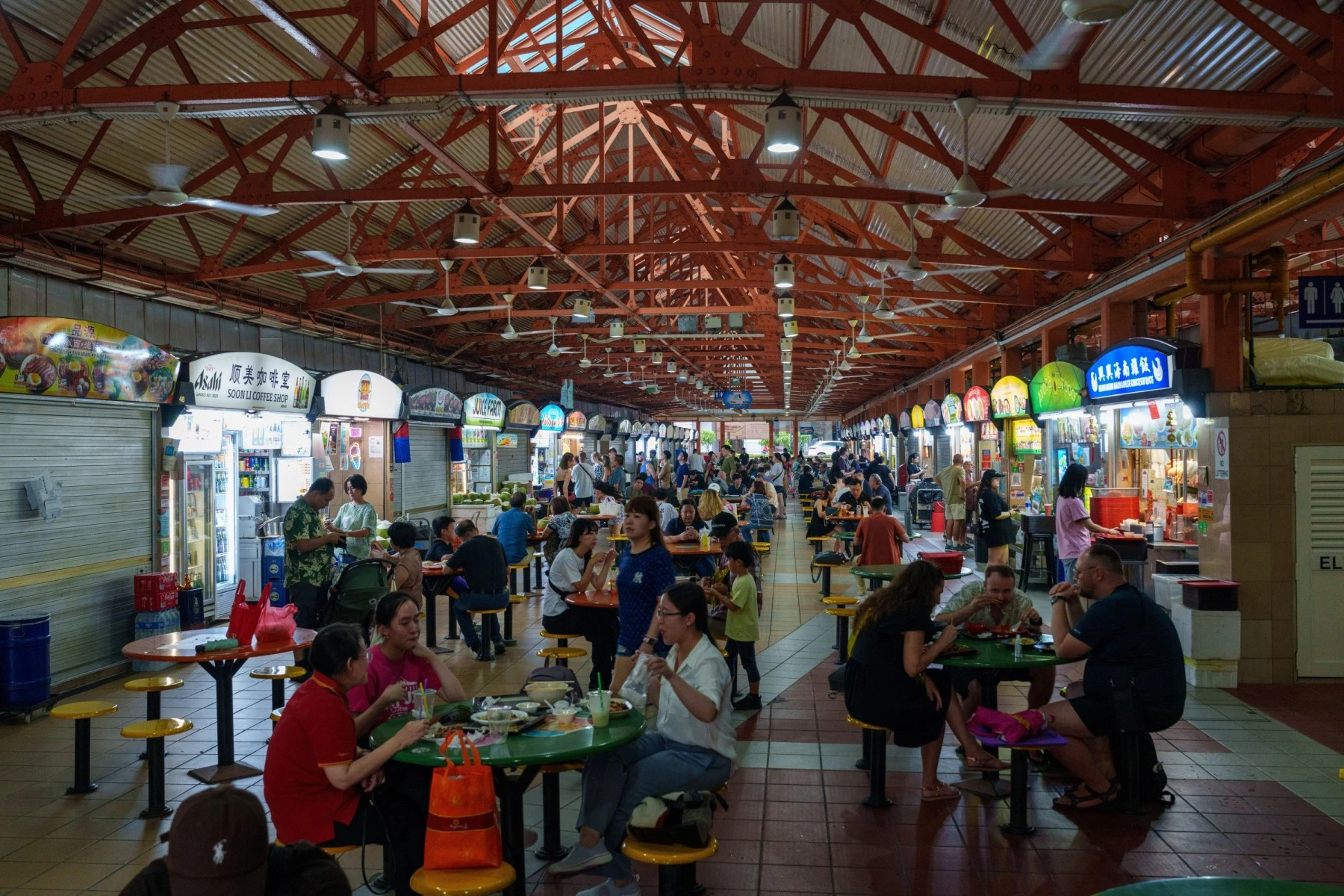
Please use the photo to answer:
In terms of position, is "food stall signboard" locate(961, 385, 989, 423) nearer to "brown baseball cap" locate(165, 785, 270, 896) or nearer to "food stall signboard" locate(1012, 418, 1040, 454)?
"food stall signboard" locate(1012, 418, 1040, 454)

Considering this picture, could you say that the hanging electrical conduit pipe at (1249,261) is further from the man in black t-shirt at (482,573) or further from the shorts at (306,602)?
the shorts at (306,602)

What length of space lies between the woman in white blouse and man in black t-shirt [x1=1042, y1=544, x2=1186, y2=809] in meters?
2.26

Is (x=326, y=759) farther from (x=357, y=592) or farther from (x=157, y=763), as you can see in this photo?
(x=357, y=592)

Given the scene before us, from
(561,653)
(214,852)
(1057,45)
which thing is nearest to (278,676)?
(561,653)

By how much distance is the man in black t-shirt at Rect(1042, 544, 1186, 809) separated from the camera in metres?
5.04

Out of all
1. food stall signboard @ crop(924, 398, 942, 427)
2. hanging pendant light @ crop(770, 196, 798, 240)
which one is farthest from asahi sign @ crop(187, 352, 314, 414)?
food stall signboard @ crop(924, 398, 942, 427)

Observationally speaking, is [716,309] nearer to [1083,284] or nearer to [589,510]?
[589,510]

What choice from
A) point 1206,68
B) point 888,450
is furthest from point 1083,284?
point 888,450

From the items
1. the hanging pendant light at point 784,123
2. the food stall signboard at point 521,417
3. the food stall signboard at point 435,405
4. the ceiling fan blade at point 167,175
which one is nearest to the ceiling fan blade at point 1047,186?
the hanging pendant light at point 784,123

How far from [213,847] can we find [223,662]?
14.2 ft

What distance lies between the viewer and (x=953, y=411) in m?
17.2

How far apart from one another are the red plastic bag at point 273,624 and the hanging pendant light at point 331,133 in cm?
295

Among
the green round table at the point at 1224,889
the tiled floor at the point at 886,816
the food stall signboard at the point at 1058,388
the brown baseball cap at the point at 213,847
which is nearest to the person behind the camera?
the brown baseball cap at the point at 213,847

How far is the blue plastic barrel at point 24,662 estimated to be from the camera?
7.31m
